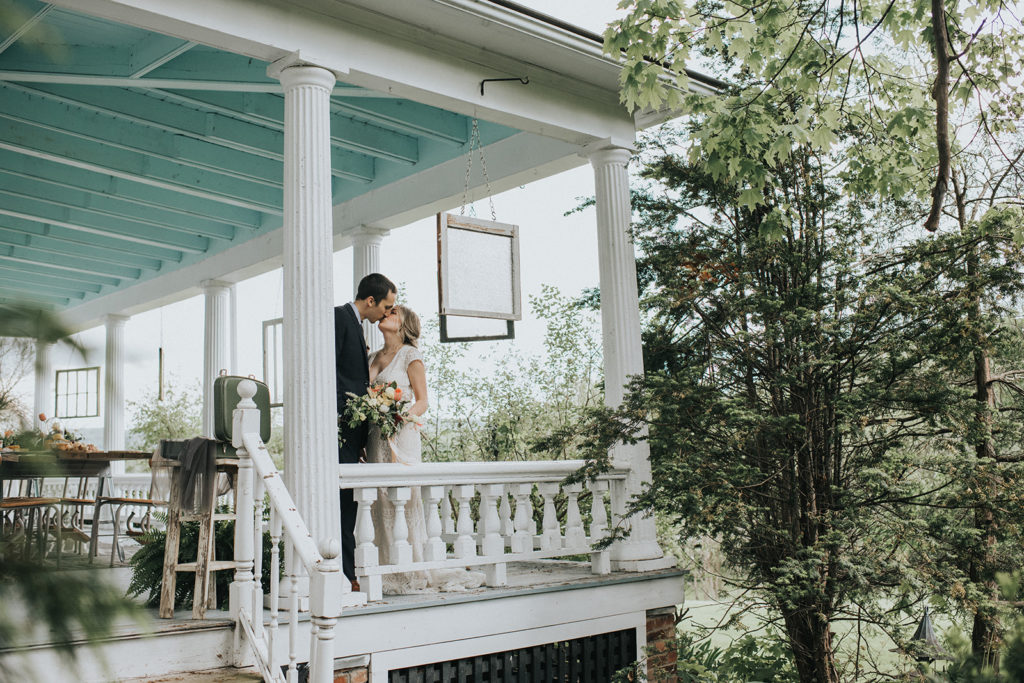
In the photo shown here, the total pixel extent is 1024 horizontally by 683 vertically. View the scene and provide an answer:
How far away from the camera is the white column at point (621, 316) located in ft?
21.5

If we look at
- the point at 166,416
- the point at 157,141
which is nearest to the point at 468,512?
the point at 157,141

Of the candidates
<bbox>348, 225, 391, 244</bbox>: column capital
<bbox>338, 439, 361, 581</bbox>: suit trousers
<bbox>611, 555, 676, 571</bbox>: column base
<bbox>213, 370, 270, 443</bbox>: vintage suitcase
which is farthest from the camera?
<bbox>348, 225, 391, 244</bbox>: column capital

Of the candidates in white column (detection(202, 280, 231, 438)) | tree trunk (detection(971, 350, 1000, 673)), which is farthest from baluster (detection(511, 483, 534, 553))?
white column (detection(202, 280, 231, 438))

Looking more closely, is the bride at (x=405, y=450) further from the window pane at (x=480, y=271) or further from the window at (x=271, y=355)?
the window at (x=271, y=355)

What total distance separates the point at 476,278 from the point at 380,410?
137cm

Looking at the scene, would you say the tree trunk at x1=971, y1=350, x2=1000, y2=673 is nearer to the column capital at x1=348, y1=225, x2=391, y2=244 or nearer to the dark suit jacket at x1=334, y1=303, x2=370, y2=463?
the dark suit jacket at x1=334, y1=303, x2=370, y2=463

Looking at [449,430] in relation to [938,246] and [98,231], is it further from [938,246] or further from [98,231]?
[938,246]

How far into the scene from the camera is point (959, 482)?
5.68 metres

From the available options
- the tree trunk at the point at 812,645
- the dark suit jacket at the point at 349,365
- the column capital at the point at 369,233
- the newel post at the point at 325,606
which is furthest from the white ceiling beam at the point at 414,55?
the tree trunk at the point at 812,645

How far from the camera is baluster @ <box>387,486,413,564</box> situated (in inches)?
208

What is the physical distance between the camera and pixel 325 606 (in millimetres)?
3656

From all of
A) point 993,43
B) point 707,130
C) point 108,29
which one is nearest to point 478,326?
point 707,130

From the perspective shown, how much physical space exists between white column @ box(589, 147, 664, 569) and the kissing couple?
1349 millimetres

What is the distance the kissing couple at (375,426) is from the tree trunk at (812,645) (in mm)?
2195
